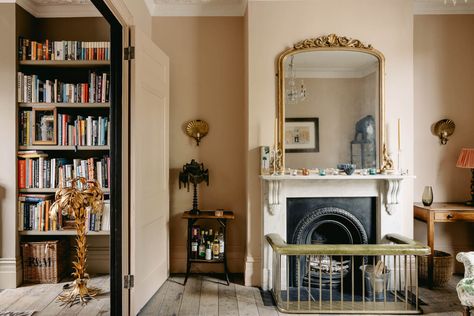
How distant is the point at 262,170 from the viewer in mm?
3504

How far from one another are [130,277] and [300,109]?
2005 millimetres

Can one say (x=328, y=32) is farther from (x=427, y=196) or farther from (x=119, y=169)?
(x=119, y=169)

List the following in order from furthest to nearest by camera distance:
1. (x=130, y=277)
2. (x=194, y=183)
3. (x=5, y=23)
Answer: (x=194, y=183), (x=5, y=23), (x=130, y=277)

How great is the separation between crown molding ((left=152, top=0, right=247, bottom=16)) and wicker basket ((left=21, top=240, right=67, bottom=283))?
2.44m

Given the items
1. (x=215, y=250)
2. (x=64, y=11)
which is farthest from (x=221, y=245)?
(x=64, y=11)

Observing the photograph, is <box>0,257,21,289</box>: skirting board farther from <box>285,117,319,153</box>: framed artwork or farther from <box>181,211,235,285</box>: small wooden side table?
<box>285,117,319,153</box>: framed artwork

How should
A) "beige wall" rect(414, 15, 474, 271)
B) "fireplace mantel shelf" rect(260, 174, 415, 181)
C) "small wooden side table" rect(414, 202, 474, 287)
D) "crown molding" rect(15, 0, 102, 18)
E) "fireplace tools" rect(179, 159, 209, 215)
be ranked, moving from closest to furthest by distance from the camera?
"fireplace mantel shelf" rect(260, 174, 415, 181)
"small wooden side table" rect(414, 202, 474, 287)
"fireplace tools" rect(179, 159, 209, 215)
"crown molding" rect(15, 0, 102, 18)
"beige wall" rect(414, 15, 474, 271)

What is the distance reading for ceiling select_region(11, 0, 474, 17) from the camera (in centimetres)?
384

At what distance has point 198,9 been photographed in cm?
396

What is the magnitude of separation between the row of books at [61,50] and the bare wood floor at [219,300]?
7.29ft

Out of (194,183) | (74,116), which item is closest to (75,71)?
(74,116)

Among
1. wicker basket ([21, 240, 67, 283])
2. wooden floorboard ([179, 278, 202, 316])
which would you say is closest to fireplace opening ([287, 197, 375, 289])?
wooden floorboard ([179, 278, 202, 316])

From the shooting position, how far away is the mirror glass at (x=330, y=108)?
3553 mm

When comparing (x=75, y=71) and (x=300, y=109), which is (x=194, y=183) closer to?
(x=300, y=109)
